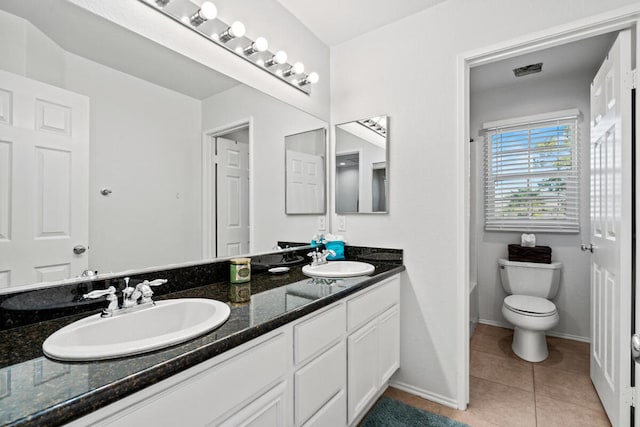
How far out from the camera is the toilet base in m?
2.41

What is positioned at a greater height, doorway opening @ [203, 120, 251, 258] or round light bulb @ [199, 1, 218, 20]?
round light bulb @ [199, 1, 218, 20]

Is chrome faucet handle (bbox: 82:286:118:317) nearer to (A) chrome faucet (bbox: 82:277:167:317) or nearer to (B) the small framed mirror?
(A) chrome faucet (bbox: 82:277:167:317)

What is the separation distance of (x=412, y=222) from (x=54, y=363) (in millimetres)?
1778

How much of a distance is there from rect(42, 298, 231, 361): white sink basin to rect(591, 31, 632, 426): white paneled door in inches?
71.8

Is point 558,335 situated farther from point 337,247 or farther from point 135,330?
point 135,330

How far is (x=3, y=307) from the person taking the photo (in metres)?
0.94

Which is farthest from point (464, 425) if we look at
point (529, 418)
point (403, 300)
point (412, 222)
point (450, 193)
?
point (450, 193)

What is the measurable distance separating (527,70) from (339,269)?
2.37m

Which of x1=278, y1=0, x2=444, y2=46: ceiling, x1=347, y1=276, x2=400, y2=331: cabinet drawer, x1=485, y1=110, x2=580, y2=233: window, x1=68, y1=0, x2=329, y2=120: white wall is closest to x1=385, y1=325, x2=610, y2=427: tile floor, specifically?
x1=347, y1=276, x2=400, y2=331: cabinet drawer

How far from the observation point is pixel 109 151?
1.19 m

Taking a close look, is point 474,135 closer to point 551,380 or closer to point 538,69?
point 538,69

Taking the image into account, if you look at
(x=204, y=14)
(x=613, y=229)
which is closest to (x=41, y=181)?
(x=204, y=14)

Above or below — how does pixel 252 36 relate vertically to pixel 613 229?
above

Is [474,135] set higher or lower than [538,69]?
lower
